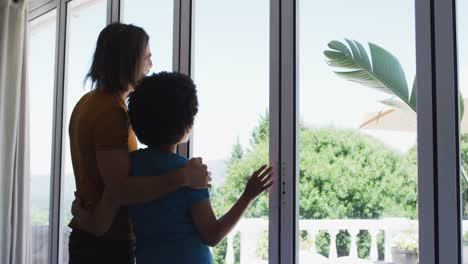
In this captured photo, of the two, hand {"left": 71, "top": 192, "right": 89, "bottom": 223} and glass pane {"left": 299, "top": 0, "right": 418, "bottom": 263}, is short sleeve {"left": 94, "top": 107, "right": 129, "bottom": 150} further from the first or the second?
glass pane {"left": 299, "top": 0, "right": 418, "bottom": 263}

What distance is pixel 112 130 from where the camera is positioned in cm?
126

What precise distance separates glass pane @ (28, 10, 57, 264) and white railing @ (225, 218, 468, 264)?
5.65 feet

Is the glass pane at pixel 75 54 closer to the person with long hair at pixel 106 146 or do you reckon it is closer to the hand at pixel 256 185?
the person with long hair at pixel 106 146

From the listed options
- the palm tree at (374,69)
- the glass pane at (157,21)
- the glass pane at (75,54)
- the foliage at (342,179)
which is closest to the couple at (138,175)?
the foliage at (342,179)

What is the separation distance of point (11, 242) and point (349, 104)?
236 centimetres

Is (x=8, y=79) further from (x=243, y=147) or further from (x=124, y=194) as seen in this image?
(x=124, y=194)

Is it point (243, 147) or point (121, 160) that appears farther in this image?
point (243, 147)

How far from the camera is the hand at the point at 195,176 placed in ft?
3.88

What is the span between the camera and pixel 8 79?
3184mm

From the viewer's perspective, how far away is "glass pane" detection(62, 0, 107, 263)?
296 centimetres

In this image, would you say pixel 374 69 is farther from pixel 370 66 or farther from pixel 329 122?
pixel 329 122

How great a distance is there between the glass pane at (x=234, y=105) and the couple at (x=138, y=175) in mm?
456

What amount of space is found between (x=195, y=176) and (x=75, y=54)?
2.08 m

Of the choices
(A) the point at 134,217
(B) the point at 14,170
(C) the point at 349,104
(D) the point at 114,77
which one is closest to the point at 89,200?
(A) the point at 134,217
